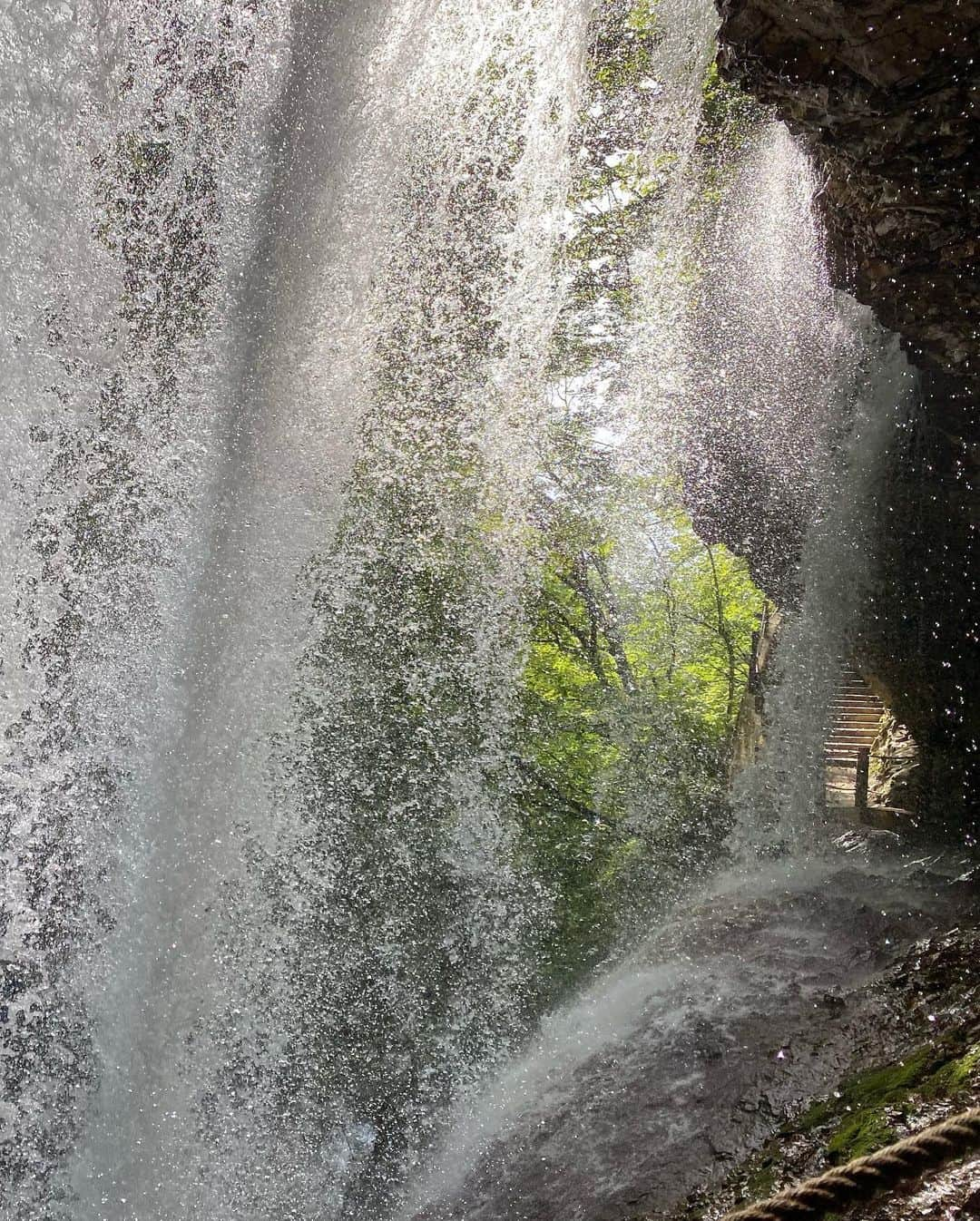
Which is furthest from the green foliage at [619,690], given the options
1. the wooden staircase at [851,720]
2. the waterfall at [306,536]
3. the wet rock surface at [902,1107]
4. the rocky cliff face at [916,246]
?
the wet rock surface at [902,1107]

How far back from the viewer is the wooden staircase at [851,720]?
16.6 ft

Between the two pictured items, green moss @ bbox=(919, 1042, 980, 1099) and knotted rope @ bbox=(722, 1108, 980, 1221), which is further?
green moss @ bbox=(919, 1042, 980, 1099)

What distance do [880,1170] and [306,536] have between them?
3245 millimetres

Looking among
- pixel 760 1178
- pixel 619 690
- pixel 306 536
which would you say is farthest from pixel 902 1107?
pixel 619 690

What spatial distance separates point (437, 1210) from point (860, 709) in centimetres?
328

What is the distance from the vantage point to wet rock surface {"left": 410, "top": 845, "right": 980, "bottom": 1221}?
3377 mm

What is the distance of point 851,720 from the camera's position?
514 centimetres

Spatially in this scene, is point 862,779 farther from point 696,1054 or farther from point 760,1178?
point 760,1178

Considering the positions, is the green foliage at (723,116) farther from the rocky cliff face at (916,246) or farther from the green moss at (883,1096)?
the green moss at (883,1096)

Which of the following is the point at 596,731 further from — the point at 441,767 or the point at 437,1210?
the point at 437,1210

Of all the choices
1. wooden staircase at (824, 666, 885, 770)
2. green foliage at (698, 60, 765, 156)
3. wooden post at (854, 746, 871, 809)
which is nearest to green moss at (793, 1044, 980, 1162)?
wooden post at (854, 746, 871, 809)

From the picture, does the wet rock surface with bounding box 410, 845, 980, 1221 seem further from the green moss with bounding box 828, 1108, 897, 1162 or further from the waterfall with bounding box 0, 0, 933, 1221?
the green moss with bounding box 828, 1108, 897, 1162

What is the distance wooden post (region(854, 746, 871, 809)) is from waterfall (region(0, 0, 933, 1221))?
295 mm

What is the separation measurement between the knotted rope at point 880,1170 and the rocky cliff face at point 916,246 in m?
3.59
